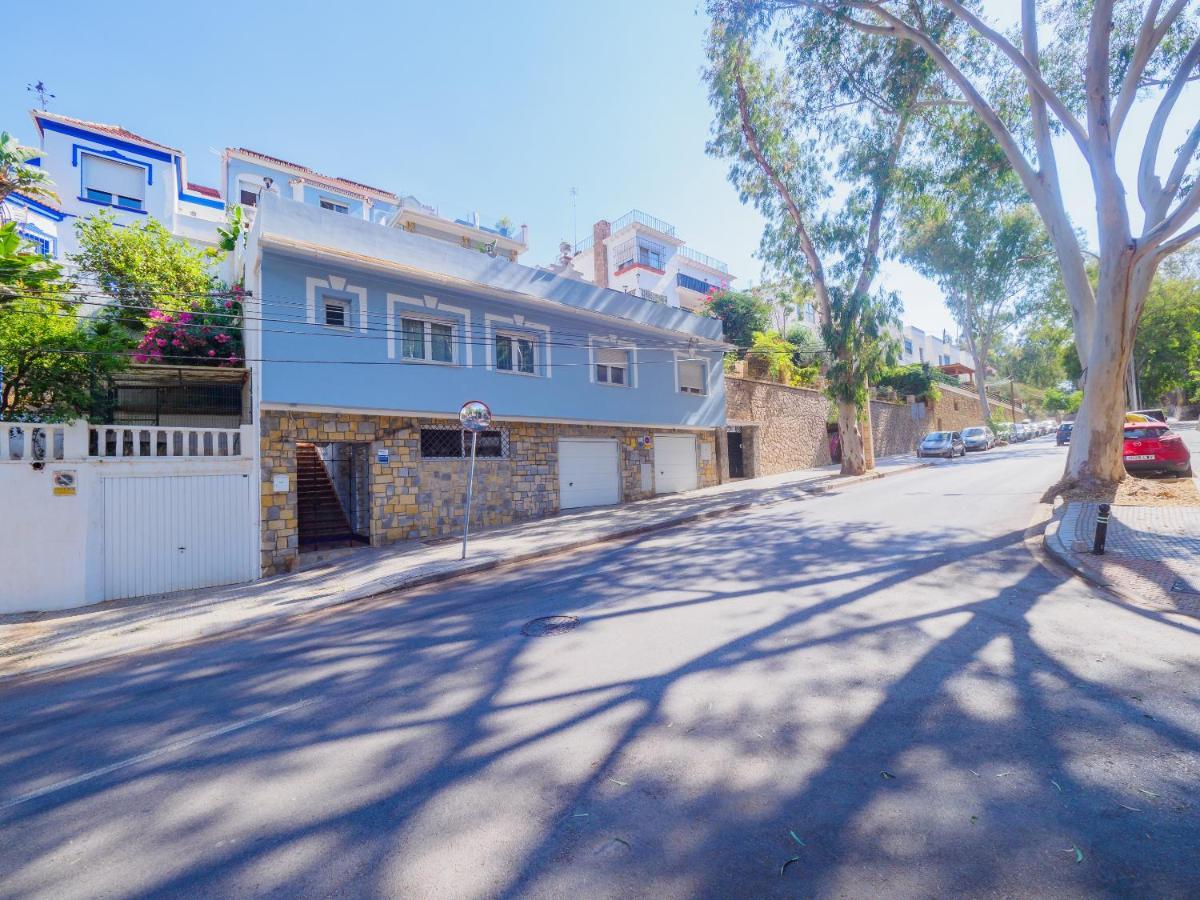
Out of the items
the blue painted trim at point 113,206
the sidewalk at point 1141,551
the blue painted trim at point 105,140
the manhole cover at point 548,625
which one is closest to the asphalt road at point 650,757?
the manhole cover at point 548,625

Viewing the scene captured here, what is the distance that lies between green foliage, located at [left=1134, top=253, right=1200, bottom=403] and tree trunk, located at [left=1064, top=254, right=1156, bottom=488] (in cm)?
2915

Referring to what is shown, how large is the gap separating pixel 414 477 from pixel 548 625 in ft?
25.6

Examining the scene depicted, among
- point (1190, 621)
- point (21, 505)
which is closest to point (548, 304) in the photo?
point (21, 505)

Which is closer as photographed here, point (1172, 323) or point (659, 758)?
point (659, 758)

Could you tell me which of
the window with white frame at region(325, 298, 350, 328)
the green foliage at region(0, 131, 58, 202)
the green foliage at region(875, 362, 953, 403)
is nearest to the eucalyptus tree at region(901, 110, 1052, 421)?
the green foliage at region(875, 362, 953, 403)

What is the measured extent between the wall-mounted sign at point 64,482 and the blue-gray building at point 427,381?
2.66 m

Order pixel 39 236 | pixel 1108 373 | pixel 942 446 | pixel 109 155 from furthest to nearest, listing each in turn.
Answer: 1. pixel 942 446
2. pixel 109 155
3. pixel 39 236
4. pixel 1108 373

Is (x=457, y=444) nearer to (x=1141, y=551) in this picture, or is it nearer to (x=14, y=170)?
(x=14, y=170)

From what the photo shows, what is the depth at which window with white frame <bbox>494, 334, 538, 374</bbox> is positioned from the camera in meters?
13.7

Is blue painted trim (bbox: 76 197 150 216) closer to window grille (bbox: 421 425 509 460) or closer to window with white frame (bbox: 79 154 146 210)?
window with white frame (bbox: 79 154 146 210)

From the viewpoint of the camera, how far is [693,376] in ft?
62.4

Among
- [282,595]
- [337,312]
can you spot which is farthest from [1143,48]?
[282,595]

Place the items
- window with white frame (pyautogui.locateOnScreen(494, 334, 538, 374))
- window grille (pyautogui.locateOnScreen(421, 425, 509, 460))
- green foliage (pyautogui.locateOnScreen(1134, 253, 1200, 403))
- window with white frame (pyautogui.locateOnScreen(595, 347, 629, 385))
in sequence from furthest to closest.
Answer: green foliage (pyautogui.locateOnScreen(1134, 253, 1200, 403))
window with white frame (pyautogui.locateOnScreen(595, 347, 629, 385))
window with white frame (pyautogui.locateOnScreen(494, 334, 538, 374))
window grille (pyautogui.locateOnScreen(421, 425, 509, 460))

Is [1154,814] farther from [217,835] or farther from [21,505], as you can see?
[21,505]
